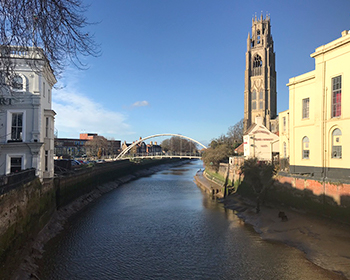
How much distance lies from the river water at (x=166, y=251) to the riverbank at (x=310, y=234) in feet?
2.29

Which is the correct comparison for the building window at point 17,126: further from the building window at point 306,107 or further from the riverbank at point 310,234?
the building window at point 306,107

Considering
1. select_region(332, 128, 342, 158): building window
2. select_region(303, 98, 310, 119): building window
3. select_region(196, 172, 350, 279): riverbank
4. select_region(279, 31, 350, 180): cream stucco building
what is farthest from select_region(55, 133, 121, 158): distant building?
select_region(332, 128, 342, 158): building window

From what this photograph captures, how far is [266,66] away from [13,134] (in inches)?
3385

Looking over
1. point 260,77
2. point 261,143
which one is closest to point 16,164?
point 261,143

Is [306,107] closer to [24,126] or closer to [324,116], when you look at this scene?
[324,116]

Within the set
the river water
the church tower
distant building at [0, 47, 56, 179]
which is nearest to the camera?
the river water

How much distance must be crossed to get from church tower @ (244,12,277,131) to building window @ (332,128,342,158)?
217 feet

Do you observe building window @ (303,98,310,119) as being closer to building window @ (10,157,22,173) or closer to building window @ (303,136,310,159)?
building window @ (303,136,310,159)

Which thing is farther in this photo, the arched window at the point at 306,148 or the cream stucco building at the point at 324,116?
the arched window at the point at 306,148

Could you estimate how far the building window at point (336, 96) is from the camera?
20094mm

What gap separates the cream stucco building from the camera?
63.5 ft

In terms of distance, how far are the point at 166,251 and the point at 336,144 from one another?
47.6ft

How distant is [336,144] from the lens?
20.2 meters

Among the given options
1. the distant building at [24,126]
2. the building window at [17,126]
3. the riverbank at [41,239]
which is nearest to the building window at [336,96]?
the distant building at [24,126]
